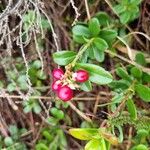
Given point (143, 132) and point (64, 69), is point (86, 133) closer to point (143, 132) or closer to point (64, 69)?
point (143, 132)

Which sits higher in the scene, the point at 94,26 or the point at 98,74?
the point at 94,26

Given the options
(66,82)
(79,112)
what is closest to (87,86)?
(66,82)

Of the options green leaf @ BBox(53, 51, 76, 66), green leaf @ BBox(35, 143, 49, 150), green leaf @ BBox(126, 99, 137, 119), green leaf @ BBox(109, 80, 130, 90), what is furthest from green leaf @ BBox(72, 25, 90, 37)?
green leaf @ BBox(35, 143, 49, 150)

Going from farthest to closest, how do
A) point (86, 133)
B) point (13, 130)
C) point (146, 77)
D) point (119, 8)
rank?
point (13, 130), point (119, 8), point (146, 77), point (86, 133)

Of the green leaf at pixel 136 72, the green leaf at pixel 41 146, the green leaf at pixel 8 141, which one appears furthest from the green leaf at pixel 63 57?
the green leaf at pixel 8 141

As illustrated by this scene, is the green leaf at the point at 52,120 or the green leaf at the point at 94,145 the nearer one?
the green leaf at the point at 94,145

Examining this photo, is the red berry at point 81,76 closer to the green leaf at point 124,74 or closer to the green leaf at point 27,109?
the green leaf at point 124,74
